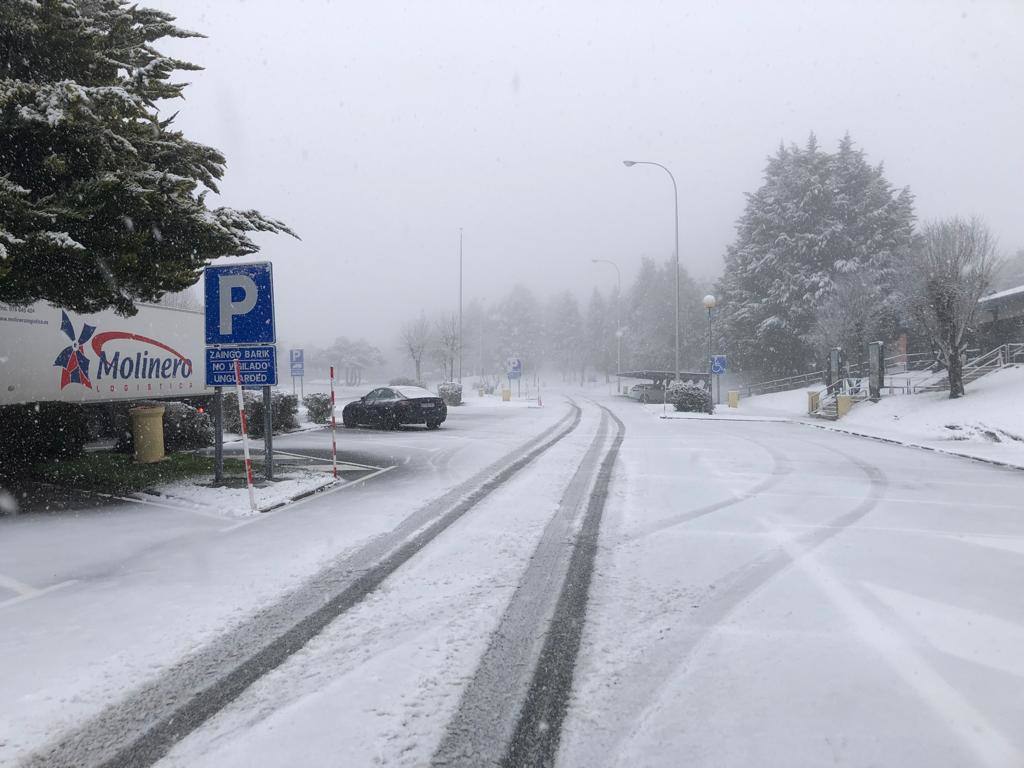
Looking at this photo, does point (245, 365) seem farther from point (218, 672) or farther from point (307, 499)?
point (218, 672)

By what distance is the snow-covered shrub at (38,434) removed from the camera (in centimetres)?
995

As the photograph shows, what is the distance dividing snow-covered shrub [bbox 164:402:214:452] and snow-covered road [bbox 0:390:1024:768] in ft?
20.4

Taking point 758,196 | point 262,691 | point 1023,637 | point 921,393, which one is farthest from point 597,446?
point 758,196

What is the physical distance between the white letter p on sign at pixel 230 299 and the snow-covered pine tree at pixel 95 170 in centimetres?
51

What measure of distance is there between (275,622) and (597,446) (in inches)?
404

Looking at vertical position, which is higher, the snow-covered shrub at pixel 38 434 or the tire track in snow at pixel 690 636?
the snow-covered shrub at pixel 38 434

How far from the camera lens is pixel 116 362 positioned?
14.1m

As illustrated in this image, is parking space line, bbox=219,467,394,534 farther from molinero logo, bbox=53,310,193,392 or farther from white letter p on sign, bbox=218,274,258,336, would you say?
molinero logo, bbox=53,310,193,392

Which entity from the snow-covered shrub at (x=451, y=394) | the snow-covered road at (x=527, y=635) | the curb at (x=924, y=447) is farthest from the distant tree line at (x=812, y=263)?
the snow-covered road at (x=527, y=635)

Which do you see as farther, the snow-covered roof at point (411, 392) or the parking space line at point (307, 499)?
the snow-covered roof at point (411, 392)

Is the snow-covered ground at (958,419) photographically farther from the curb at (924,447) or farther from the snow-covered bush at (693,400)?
the snow-covered bush at (693,400)

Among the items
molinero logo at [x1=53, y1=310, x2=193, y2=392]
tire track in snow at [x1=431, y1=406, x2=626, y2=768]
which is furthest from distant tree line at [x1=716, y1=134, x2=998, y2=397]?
tire track in snow at [x1=431, y1=406, x2=626, y2=768]

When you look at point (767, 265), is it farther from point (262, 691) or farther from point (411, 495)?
point (262, 691)

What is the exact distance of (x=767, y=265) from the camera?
4216cm
